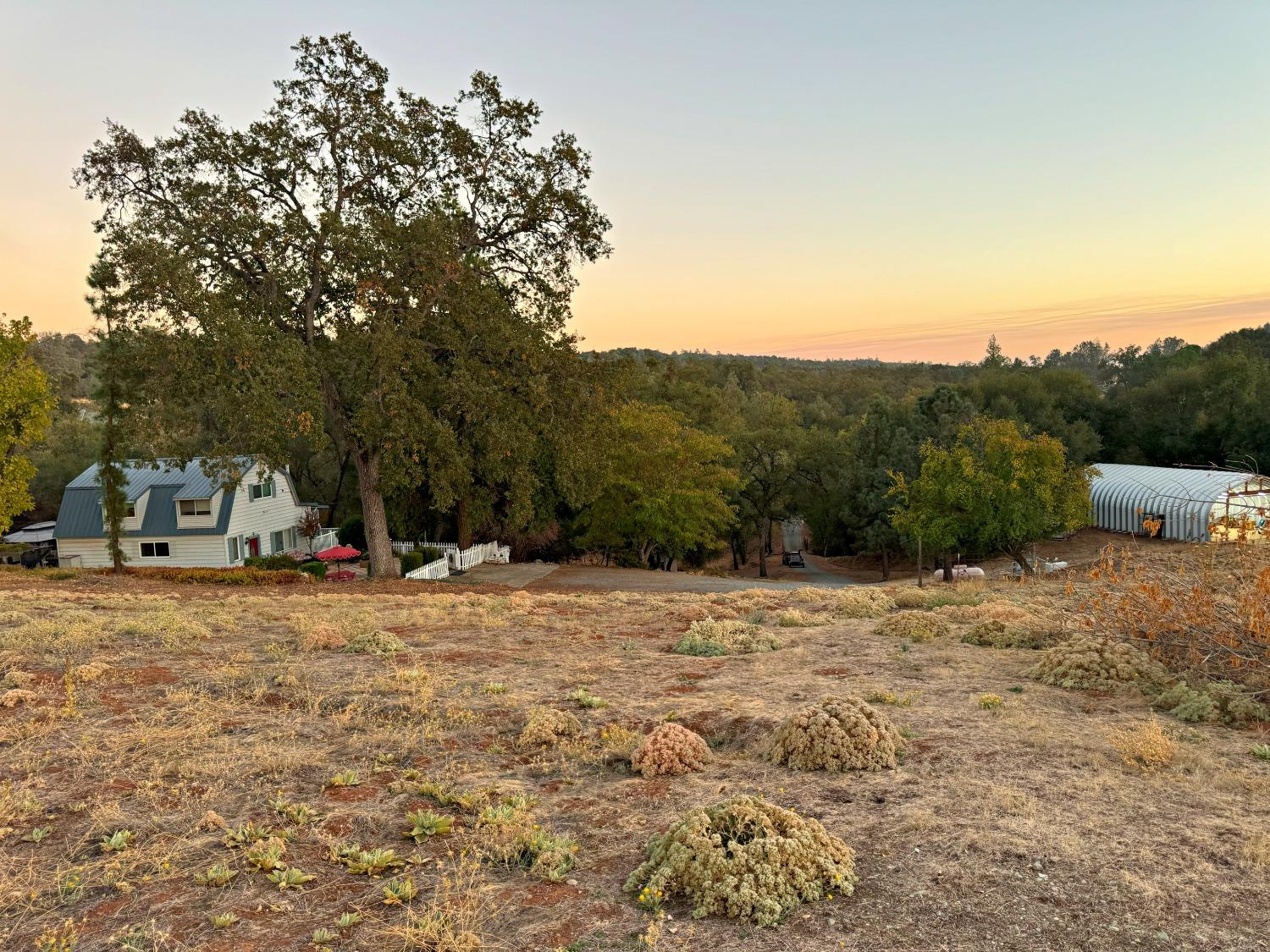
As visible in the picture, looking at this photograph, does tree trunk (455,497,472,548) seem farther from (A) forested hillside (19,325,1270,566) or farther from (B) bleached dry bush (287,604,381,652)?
(B) bleached dry bush (287,604,381,652)

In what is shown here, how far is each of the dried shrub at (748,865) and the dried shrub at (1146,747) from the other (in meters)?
3.02

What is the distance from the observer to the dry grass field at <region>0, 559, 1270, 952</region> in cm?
414

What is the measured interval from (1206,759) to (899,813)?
2721 mm

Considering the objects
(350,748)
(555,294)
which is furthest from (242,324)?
(350,748)

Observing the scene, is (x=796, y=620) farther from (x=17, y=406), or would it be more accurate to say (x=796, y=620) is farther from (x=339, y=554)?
(x=17, y=406)

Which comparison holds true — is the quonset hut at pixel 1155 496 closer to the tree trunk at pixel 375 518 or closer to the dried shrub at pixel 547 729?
the tree trunk at pixel 375 518

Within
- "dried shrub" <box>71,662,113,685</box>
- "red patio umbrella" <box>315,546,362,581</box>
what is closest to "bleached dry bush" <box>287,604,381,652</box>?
"dried shrub" <box>71,662,113,685</box>

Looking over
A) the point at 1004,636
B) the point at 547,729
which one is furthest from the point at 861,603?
the point at 547,729

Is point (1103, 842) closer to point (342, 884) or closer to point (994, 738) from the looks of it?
point (994, 738)

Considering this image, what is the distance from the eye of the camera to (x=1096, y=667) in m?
8.54

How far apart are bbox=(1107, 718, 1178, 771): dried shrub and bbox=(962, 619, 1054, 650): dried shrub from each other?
403 cm

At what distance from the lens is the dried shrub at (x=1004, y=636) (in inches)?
416

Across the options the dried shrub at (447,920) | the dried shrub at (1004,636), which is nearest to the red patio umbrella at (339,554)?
the dried shrub at (1004,636)

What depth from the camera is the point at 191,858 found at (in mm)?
4898
